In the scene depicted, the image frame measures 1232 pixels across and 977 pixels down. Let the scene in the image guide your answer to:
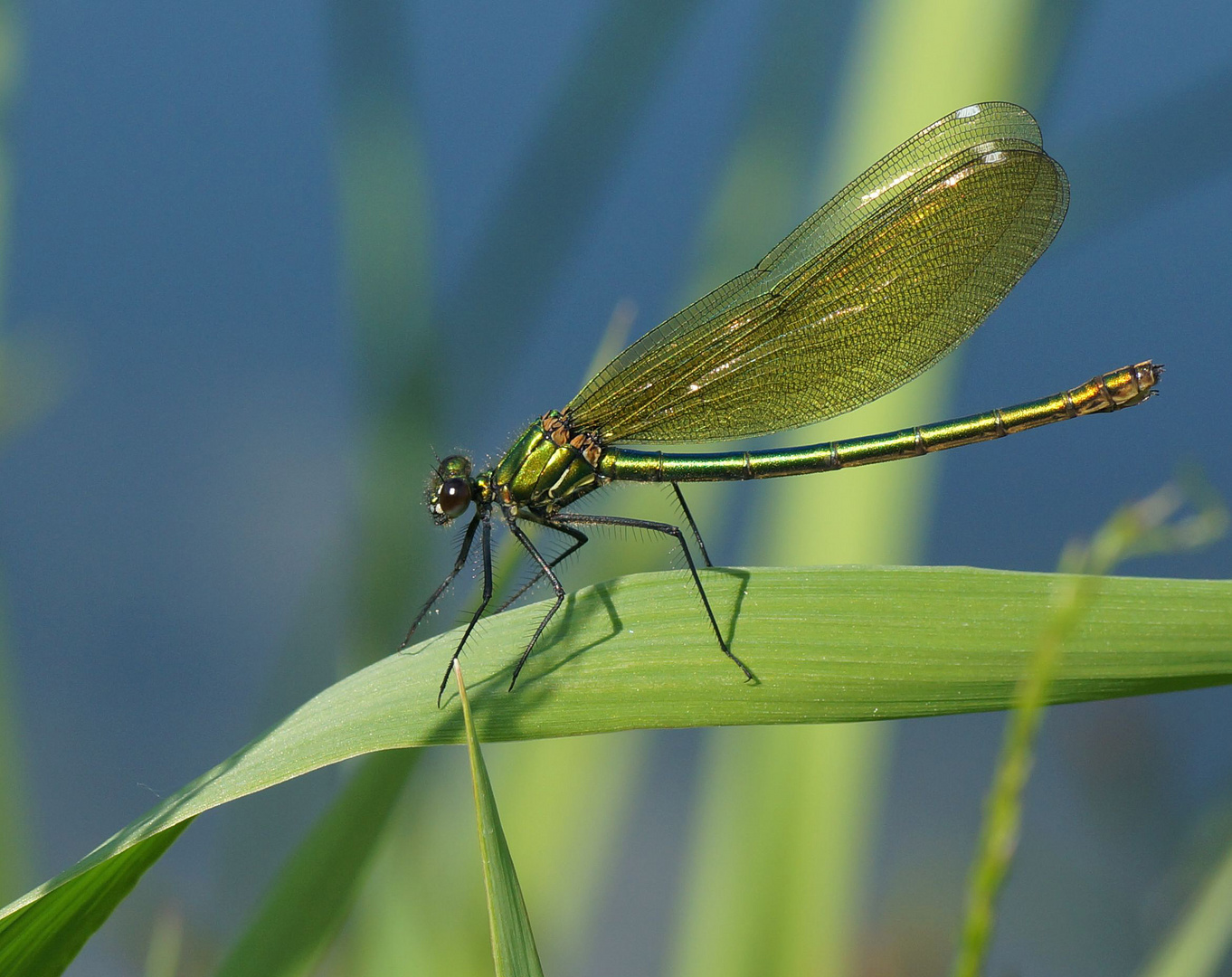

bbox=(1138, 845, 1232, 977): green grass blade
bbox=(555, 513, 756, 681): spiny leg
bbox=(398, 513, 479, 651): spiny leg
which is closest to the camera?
bbox=(555, 513, 756, 681): spiny leg

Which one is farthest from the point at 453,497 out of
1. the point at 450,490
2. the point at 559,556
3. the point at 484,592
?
the point at 484,592

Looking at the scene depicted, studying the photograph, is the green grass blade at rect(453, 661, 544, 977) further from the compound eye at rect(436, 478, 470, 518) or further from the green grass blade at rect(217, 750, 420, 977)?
the compound eye at rect(436, 478, 470, 518)

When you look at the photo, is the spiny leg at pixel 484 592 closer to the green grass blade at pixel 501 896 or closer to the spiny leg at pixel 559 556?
the spiny leg at pixel 559 556

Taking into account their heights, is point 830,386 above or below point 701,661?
above

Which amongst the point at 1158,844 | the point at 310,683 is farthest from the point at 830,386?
the point at 1158,844

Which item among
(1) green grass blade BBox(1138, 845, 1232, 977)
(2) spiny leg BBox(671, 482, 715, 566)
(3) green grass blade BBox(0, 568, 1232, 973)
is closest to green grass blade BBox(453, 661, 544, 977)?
(3) green grass blade BBox(0, 568, 1232, 973)

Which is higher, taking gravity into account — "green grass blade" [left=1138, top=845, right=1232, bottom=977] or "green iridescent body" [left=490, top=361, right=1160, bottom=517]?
"green iridescent body" [left=490, top=361, right=1160, bottom=517]

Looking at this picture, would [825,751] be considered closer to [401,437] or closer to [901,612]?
[901,612]
